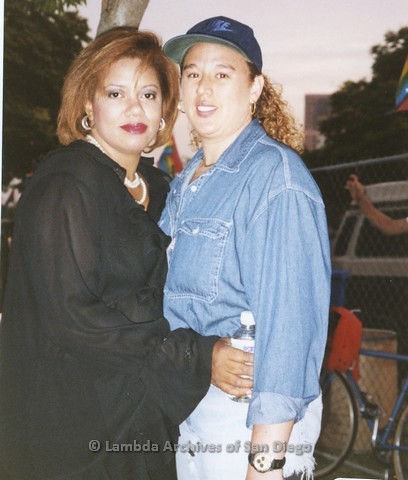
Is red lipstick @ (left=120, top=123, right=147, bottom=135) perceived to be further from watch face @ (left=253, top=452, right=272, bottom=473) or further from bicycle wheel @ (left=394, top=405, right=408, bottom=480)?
bicycle wheel @ (left=394, top=405, right=408, bottom=480)

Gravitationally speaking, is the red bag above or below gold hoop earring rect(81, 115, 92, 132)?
below

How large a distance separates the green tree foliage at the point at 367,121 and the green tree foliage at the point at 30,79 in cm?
226

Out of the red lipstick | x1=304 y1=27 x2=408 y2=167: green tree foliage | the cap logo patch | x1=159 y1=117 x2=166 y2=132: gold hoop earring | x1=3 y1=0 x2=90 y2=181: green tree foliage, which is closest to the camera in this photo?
the cap logo patch

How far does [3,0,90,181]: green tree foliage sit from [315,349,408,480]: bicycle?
213cm

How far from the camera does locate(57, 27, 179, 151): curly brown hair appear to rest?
6.77 ft

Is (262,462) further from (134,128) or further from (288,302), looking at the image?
(134,128)

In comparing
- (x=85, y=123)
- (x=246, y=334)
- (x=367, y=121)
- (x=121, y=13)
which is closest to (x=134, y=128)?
(x=85, y=123)

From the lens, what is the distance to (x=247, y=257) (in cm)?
167

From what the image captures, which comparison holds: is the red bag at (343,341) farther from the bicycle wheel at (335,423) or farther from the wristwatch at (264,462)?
the wristwatch at (264,462)

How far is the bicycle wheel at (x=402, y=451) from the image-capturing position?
11.5 feet

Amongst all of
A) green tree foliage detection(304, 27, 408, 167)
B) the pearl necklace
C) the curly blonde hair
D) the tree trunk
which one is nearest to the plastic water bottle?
the curly blonde hair

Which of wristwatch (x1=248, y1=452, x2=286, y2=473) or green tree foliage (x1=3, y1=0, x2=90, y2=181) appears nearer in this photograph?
wristwatch (x1=248, y1=452, x2=286, y2=473)

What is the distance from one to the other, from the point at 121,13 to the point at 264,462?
2016 millimetres

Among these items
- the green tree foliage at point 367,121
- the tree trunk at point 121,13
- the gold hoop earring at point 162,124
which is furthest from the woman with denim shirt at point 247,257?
the green tree foliage at point 367,121
